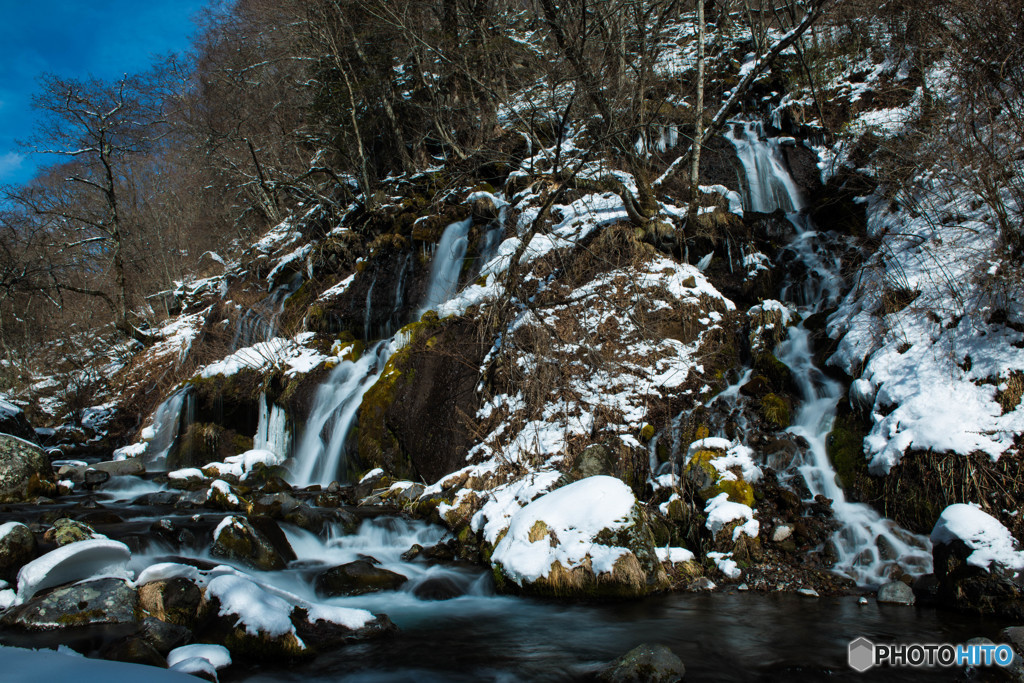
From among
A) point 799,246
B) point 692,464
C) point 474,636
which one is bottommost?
point 474,636

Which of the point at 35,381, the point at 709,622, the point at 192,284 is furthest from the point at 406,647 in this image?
the point at 192,284

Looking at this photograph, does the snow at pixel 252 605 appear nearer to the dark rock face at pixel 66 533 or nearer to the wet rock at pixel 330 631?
the wet rock at pixel 330 631

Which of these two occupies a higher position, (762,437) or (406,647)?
(762,437)

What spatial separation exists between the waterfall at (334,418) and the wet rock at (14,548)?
490 centimetres

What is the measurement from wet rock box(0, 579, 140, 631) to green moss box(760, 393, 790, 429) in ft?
22.2

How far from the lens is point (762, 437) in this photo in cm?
647

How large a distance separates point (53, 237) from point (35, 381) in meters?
4.68

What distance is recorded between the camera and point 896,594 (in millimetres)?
4566

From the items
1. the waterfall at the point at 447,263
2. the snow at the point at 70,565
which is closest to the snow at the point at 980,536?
the snow at the point at 70,565

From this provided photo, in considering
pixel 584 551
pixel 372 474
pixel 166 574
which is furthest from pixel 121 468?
pixel 584 551

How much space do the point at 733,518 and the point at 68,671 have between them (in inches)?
203

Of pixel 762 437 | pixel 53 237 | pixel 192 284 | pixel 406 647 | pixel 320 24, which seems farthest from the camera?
pixel 192 284

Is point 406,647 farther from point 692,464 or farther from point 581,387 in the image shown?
point 581,387

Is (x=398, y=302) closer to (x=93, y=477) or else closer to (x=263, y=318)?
(x=263, y=318)
